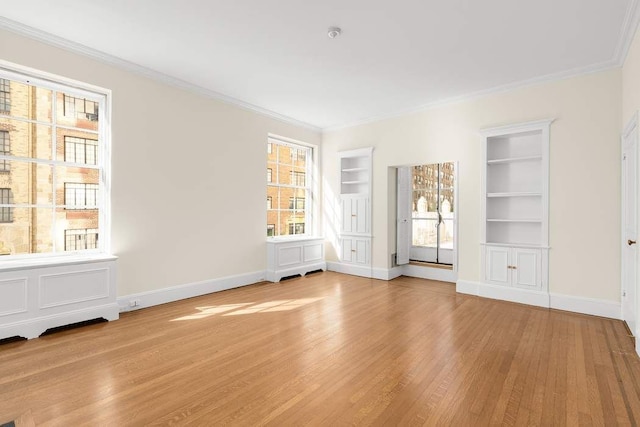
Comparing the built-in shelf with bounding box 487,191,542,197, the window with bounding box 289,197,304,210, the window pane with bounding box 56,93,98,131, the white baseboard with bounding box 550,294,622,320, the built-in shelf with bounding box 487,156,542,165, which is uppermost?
the window pane with bounding box 56,93,98,131

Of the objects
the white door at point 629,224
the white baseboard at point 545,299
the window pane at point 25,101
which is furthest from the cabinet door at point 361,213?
the window pane at point 25,101

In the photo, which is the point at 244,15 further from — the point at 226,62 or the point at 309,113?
the point at 309,113

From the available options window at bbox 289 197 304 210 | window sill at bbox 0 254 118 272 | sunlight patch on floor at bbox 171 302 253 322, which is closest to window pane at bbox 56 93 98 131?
window sill at bbox 0 254 118 272

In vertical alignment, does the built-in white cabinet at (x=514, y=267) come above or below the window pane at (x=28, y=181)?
below

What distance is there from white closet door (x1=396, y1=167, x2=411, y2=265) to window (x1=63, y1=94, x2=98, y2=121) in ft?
16.1

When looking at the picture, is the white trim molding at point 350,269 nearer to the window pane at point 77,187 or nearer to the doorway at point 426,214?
the doorway at point 426,214

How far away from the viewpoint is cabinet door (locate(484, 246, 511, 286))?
15.5ft

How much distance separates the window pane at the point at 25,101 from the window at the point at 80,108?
0.55ft

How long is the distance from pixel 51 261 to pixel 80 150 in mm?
1337

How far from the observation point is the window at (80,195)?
151 inches

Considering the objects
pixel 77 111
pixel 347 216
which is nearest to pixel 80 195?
pixel 77 111

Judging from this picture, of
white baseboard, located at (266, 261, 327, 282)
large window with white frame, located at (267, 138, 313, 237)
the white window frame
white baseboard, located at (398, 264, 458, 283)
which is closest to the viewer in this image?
white baseboard, located at (266, 261, 327, 282)

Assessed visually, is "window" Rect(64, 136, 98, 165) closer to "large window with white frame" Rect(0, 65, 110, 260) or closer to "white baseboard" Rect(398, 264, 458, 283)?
"large window with white frame" Rect(0, 65, 110, 260)

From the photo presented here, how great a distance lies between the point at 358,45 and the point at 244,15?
49.2 inches
